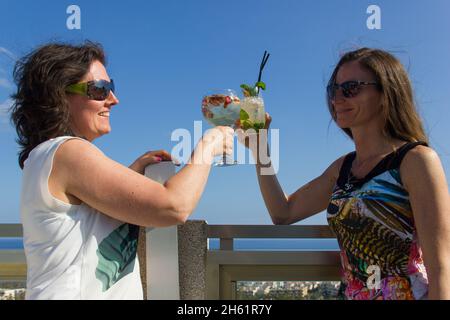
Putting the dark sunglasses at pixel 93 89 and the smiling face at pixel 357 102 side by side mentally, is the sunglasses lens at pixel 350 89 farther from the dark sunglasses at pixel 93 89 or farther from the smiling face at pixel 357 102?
the dark sunglasses at pixel 93 89

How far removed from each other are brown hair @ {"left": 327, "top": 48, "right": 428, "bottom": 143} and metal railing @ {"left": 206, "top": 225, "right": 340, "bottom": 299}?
576 mm

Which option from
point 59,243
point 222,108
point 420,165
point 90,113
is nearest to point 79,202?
point 59,243

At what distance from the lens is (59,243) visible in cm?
151

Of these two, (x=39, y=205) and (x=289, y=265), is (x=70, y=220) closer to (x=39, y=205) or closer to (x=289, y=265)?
(x=39, y=205)

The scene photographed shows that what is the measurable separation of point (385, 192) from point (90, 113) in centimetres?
125

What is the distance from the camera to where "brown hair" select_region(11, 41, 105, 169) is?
5.55 ft

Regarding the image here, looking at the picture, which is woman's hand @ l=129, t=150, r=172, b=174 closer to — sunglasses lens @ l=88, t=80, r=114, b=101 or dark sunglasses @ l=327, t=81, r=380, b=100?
sunglasses lens @ l=88, t=80, r=114, b=101

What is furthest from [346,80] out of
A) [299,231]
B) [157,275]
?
[157,275]

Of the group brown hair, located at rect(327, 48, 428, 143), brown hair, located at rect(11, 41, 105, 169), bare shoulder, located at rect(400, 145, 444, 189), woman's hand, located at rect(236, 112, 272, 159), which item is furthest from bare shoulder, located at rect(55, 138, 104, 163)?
brown hair, located at rect(327, 48, 428, 143)

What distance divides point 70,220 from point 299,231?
1124mm
